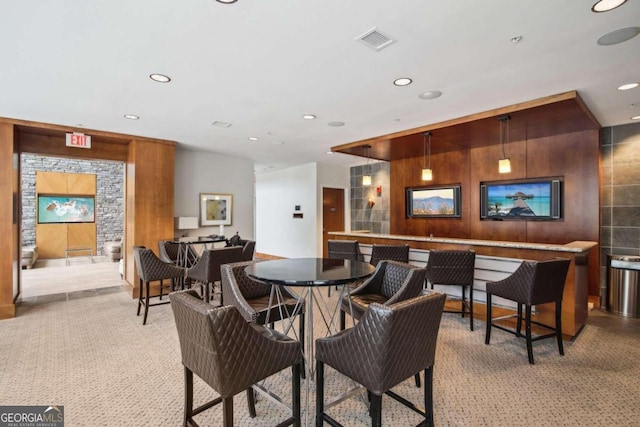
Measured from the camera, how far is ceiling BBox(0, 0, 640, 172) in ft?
6.51

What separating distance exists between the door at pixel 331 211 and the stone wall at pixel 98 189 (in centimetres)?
579

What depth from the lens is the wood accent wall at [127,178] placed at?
418cm

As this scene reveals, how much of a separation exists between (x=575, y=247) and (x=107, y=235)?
36.1 ft

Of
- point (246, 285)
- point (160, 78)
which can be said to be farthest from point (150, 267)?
point (160, 78)

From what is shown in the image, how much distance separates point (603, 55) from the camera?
2510 millimetres

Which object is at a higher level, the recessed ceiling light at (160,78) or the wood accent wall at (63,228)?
the recessed ceiling light at (160,78)

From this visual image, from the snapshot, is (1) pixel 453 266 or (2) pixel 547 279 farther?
(1) pixel 453 266

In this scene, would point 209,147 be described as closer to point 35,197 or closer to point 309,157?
point 309,157

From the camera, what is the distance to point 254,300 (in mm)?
2652

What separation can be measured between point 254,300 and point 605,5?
312 centimetres

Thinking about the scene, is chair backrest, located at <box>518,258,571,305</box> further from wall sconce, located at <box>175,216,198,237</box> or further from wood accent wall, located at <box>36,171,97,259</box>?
wood accent wall, located at <box>36,171,97,259</box>

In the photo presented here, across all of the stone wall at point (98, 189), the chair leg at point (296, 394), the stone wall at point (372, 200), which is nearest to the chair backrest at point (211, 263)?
the chair leg at point (296, 394)

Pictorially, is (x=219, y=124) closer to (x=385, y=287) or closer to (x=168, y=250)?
(x=168, y=250)

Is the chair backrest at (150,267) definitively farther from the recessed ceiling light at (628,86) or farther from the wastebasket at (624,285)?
the wastebasket at (624,285)
